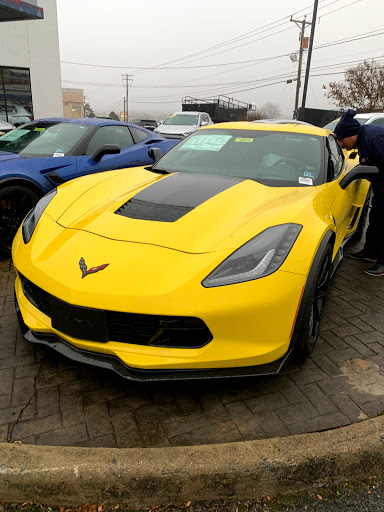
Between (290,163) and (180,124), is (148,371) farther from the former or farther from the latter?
(180,124)

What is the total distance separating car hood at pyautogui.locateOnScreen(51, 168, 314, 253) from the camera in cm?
220

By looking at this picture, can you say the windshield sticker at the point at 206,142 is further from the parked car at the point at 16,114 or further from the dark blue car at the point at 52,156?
the parked car at the point at 16,114

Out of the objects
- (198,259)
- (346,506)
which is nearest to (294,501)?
(346,506)

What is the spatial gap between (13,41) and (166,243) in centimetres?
1872

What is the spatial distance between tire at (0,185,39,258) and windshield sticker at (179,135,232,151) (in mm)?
1667

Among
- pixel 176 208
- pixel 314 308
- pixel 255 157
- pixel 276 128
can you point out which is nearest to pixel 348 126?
pixel 276 128

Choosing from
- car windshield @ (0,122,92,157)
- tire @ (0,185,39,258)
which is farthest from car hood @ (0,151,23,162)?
tire @ (0,185,39,258)

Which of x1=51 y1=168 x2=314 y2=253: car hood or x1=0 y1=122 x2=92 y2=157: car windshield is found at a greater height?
x1=0 y1=122 x2=92 y2=157: car windshield

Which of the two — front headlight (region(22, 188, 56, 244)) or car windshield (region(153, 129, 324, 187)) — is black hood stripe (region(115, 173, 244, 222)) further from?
front headlight (region(22, 188, 56, 244))

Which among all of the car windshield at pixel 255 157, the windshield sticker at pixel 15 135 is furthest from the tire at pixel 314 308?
the windshield sticker at pixel 15 135

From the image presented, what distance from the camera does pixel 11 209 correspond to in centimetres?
398

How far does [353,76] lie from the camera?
33188 mm

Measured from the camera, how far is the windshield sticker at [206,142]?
11.6 ft

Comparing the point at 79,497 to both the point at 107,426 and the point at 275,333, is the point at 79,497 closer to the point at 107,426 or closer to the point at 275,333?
the point at 107,426
